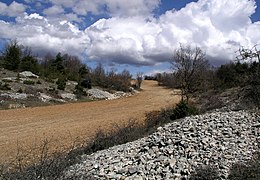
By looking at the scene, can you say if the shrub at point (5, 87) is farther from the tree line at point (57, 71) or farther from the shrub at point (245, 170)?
the shrub at point (245, 170)

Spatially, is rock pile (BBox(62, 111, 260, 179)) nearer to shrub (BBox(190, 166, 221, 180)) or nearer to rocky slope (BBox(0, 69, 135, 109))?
shrub (BBox(190, 166, 221, 180))

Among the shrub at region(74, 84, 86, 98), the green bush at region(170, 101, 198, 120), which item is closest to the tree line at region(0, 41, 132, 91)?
the shrub at region(74, 84, 86, 98)

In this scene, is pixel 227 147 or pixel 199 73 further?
pixel 199 73

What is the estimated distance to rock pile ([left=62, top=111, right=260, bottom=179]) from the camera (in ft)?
24.2

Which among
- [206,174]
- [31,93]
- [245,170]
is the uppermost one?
[31,93]

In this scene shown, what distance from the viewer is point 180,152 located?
8156 mm

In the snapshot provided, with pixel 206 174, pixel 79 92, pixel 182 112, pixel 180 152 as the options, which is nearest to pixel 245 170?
pixel 206 174

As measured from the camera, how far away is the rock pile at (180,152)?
24.2ft

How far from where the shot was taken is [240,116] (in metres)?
10.4

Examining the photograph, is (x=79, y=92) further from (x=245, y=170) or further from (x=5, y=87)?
(x=245, y=170)

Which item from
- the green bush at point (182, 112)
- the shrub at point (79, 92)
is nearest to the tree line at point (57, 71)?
the shrub at point (79, 92)

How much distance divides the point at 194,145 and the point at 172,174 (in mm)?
1375

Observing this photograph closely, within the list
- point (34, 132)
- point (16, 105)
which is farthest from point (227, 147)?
point (16, 105)

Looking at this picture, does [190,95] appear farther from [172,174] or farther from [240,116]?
[172,174]
